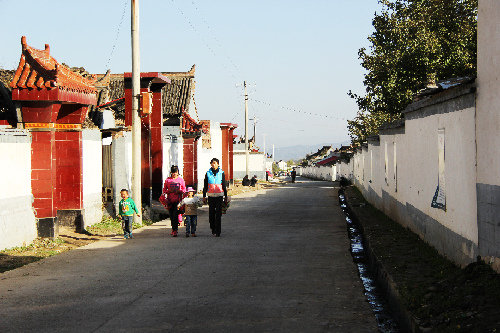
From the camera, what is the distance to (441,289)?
7785 mm

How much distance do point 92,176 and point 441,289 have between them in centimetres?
1312

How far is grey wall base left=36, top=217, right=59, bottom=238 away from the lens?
1566 centimetres

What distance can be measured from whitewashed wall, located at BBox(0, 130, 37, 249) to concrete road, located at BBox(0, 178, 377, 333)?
1367mm

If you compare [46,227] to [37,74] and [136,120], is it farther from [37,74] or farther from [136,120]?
[136,120]

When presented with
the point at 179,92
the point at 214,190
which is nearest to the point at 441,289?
the point at 214,190

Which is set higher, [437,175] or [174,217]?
[437,175]

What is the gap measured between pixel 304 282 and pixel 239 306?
6.19ft

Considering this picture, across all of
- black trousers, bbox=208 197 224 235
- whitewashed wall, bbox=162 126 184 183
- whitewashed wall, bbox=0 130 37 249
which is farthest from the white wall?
whitewashed wall, bbox=162 126 184 183

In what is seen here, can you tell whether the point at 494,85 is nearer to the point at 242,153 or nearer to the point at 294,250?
the point at 294,250

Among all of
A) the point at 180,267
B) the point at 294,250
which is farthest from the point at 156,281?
the point at 294,250

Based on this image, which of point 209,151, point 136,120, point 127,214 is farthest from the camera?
point 209,151

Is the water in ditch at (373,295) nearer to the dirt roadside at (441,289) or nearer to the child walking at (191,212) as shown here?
the dirt roadside at (441,289)

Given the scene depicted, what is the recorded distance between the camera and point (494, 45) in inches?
324

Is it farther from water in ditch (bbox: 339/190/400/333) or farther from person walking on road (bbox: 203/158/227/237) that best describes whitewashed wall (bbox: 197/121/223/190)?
water in ditch (bbox: 339/190/400/333)
